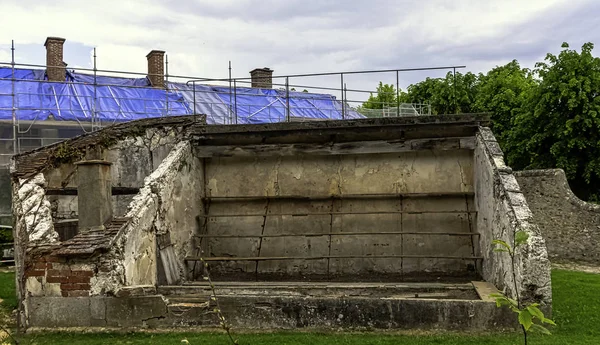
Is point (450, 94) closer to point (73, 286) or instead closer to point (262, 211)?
point (262, 211)

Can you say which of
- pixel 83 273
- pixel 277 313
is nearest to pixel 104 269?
pixel 83 273

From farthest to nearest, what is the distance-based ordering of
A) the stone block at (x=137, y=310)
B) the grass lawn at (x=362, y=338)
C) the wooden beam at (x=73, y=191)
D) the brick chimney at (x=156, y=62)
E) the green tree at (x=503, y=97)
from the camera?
the brick chimney at (x=156, y=62) < the green tree at (x=503, y=97) < the wooden beam at (x=73, y=191) < the stone block at (x=137, y=310) < the grass lawn at (x=362, y=338)

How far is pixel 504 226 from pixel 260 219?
480 cm

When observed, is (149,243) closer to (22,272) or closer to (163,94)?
(22,272)

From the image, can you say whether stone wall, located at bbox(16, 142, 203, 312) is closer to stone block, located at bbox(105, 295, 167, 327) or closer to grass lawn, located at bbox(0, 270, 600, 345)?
stone block, located at bbox(105, 295, 167, 327)

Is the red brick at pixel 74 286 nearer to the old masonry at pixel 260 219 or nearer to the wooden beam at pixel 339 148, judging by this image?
the old masonry at pixel 260 219

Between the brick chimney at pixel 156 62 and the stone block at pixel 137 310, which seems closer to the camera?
the stone block at pixel 137 310

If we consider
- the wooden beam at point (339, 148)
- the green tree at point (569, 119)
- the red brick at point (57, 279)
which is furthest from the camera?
the green tree at point (569, 119)

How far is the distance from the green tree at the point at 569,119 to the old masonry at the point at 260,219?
38.8 feet

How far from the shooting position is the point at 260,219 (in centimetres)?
1092

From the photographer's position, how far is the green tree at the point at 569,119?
1989cm

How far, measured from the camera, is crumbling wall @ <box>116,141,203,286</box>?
314 inches

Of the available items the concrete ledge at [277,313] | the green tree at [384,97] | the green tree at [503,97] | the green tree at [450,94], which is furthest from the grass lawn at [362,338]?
the green tree at [384,97]

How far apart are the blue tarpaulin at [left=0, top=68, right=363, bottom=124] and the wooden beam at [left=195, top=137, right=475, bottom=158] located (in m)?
9.79
